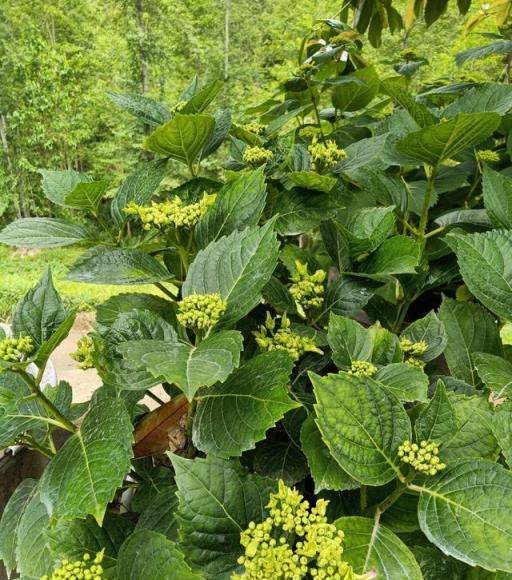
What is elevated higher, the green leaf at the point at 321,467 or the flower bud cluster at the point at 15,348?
the flower bud cluster at the point at 15,348

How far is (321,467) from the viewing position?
0.30 meters

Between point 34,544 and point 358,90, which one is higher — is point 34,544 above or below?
below

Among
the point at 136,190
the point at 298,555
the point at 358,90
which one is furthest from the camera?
the point at 358,90

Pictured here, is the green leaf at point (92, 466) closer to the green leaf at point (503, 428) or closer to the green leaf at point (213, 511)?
the green leaf at point (213, 511)

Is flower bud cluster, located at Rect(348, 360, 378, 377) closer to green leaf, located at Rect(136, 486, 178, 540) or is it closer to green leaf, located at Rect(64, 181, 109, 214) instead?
green leaf, located at Rect(136, 486, 178, 540)

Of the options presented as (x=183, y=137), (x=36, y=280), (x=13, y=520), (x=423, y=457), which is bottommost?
(x=36, y=280)

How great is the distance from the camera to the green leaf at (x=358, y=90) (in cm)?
72

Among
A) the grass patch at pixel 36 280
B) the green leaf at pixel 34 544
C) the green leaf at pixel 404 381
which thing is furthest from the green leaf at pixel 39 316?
the grass patch at pixel 36 280

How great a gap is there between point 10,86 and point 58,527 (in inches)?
310

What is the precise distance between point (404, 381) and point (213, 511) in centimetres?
15

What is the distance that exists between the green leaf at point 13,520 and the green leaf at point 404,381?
279mm

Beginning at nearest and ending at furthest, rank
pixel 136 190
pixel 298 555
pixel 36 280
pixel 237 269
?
pixel 298 555, pixel 237 269, pixel 136 190, pixel 36 280

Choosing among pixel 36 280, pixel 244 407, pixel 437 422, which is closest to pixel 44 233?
pixel 244 407

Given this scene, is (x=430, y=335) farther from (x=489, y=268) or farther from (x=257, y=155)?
(x=257, y=155)
